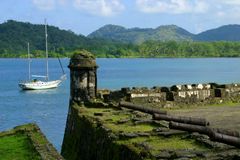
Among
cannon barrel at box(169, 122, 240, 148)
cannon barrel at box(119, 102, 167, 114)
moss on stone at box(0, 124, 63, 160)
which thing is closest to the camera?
cannon barrel at box(169, 122, 240, 148)

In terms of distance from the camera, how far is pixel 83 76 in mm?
22562

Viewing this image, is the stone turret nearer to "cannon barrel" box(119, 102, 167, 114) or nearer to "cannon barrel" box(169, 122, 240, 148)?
"cannon barrel" box(119, 102, 167, 114)

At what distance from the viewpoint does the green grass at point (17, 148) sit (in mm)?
15105

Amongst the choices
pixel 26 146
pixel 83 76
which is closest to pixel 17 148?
pixel 26 146

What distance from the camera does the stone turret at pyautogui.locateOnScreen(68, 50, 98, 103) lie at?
22.4 metres

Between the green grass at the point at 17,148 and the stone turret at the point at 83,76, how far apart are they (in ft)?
13.1

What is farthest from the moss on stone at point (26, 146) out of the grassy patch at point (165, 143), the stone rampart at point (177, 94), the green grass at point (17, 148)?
the stone rampart at point (177, 94)

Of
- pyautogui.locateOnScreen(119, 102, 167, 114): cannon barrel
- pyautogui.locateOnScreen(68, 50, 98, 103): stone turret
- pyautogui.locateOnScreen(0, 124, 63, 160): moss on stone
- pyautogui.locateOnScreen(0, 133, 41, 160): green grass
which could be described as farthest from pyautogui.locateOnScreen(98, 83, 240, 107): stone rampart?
pyautogui.locateOnScreen(0, 133, 41, 160): green grass

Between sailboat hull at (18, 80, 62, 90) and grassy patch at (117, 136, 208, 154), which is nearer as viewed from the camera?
grassy patch at (117, 136, 208, 154)

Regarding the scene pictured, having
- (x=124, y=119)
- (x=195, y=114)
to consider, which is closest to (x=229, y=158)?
(x=124, y=119)

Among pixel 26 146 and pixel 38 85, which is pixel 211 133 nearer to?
pixel 26 146

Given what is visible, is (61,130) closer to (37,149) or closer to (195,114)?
(195,114)

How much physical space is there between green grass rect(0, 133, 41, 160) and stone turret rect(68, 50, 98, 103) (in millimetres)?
3990

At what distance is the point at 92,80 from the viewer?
22594 millimetres
